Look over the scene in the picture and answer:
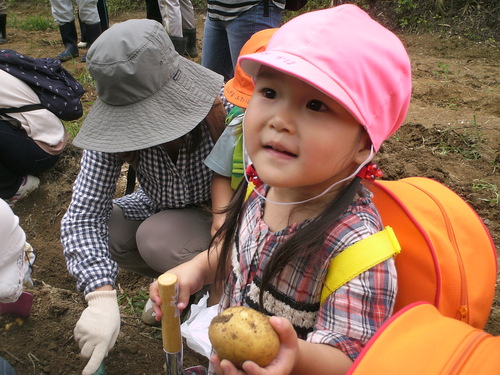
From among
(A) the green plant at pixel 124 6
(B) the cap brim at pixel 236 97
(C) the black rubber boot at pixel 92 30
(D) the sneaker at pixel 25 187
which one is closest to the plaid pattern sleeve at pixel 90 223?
(B) the cap brim at pixel 236 97

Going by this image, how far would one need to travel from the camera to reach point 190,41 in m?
5.70

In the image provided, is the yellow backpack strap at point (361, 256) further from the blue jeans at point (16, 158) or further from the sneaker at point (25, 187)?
the sneaker at point (25, 187)

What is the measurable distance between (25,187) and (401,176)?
2.27 meters

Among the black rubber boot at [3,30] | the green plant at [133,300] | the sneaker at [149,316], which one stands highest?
the sneaker at [149,316]

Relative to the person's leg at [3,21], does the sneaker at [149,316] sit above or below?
above

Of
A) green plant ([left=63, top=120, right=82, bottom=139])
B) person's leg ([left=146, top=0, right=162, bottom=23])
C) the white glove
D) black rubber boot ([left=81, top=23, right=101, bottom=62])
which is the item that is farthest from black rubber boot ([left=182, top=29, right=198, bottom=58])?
the white glove

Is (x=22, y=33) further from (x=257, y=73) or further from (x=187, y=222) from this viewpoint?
(x=257, y=73)

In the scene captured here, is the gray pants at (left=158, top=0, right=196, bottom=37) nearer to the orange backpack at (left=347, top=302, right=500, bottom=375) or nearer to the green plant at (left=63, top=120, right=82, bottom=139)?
the green plant at (left=63, top=120, right=82, bottom=139)

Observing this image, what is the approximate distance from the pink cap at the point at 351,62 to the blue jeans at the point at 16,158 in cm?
216

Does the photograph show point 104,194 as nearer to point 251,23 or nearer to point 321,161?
point 321,161

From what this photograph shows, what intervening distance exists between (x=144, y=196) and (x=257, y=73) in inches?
44.3

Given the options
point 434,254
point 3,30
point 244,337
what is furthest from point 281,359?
point 3,30

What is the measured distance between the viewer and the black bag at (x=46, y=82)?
2725 mm

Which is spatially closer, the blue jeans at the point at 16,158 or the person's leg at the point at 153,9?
the blue jeans at the point at 16,158
